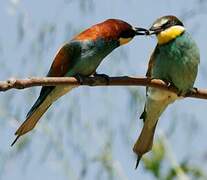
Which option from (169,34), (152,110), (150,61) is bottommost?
(152,110)

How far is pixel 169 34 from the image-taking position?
2273mm

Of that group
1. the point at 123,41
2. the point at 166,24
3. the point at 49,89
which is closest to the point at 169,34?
the point at 166,24

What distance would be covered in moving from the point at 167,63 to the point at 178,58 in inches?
1.7

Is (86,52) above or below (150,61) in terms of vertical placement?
above

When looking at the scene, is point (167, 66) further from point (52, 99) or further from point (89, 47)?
point (52, 99)

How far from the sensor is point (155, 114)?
7.62 feet

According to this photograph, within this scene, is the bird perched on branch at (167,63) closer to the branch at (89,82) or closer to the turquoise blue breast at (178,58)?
the turquoise blue breast at (178,58)

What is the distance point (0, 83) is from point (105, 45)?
0.71m

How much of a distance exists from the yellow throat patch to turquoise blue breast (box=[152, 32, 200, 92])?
2 centimetres

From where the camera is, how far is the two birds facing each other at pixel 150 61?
2076 mm

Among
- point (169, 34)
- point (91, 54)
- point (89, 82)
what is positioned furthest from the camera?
point (169, 34)

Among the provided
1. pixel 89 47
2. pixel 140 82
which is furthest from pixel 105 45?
pixel 140 82

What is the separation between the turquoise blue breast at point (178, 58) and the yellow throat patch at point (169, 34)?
0.05 feet

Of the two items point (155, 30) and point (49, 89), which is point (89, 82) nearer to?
point (49, 89)
